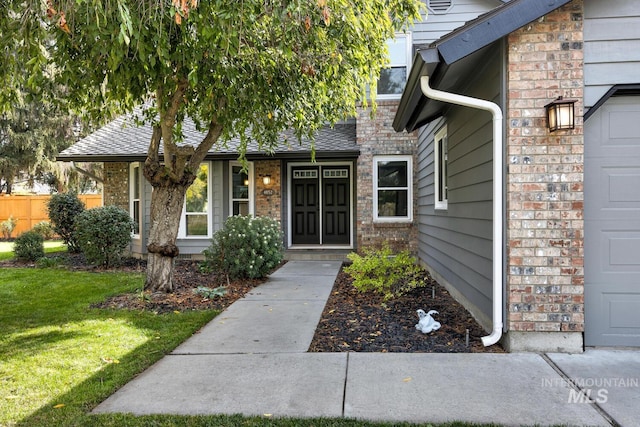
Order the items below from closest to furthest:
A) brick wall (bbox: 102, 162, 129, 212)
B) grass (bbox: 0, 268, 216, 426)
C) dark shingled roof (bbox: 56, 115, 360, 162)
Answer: grass (bbox: 0, 268, 216, 426)
dark shingled roof (bbox: 56, 115, 360, 162)
brick wall (bbox: 102, 162, 129, 212)

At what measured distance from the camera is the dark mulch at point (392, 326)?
12.9ft

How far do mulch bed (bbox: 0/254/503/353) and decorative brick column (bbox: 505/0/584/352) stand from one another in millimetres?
519

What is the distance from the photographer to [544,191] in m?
3.68

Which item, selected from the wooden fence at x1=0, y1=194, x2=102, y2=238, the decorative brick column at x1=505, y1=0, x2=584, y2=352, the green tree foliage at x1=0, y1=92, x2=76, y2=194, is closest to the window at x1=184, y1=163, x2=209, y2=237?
the decorative brick column at x1=505, y1=0, x2=584, y2=352

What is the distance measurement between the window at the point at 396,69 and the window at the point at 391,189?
5.03ft

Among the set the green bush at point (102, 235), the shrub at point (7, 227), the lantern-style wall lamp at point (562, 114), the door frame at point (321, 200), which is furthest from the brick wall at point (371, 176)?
the shrub at point (7, 227)

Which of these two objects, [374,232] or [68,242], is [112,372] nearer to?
[374,232]

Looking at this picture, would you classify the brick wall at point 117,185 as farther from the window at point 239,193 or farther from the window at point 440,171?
the window at point 440,171

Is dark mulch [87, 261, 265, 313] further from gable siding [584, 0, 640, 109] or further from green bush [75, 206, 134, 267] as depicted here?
gable siding [584, 0, 640, 109]

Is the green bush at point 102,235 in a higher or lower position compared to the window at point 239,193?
lower

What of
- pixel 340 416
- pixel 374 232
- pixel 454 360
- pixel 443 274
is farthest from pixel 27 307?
pixel 374 232

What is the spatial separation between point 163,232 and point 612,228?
5.63 meters

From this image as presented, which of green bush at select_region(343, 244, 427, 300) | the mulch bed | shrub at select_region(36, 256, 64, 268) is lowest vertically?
the mulch bed

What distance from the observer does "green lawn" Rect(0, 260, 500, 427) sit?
2.61m
